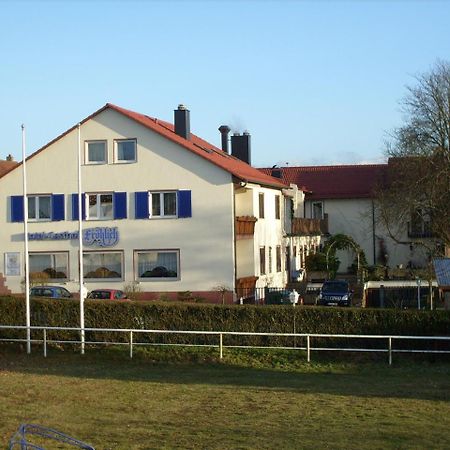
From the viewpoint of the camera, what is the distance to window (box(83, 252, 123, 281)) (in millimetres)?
40656

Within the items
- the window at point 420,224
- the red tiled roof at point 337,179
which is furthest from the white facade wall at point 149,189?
the red tiled roof at point 337,179

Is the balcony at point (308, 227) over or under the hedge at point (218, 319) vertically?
over

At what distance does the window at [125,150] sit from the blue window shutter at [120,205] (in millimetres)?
1674

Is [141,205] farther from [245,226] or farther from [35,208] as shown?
[35,208]

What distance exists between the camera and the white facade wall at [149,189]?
Answer: 40.2m

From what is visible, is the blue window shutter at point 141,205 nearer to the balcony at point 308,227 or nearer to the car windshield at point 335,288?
the car windshield at point 335,288

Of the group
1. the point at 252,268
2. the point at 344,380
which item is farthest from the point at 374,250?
the point at 344,380

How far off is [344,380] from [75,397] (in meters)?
6.80

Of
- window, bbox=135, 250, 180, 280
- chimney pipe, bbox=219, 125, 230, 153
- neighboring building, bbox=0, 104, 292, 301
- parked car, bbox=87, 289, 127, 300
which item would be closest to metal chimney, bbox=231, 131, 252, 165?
chimney pipe, bbox=219, 125, 230, 153

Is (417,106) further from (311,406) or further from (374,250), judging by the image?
(311,406)

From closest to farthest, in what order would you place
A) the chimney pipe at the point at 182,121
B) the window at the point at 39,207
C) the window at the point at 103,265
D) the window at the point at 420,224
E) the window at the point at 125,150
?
the window at the point at 103,265 < the window at the point at 125,150 < the window at the point at 39,207 < the chimney pipe at the point at 182,121 < the window at the point at 420,224

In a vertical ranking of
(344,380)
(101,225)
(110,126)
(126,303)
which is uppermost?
(110,126)

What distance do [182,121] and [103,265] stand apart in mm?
8753

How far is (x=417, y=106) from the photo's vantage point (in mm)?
48375
